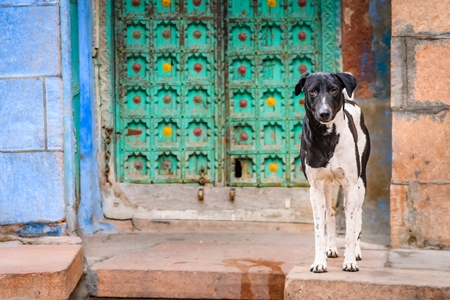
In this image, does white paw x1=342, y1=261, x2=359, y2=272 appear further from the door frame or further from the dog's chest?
the door frame

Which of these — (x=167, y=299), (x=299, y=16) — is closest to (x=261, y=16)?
(x=299, y=16)

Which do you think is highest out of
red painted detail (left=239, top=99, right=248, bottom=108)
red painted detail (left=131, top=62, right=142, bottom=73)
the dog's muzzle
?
red painted detail (left=131, top=62, right=142, bottom=73)

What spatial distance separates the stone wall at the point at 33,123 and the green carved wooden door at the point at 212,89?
1.04 meters

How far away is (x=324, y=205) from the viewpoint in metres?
5.16

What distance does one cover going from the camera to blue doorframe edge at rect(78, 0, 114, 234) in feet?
22.6

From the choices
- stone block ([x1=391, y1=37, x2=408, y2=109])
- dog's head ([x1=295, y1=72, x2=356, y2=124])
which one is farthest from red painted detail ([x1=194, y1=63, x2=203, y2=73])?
dog's head ([x1=295, y1=72, x2=356, y2=124])

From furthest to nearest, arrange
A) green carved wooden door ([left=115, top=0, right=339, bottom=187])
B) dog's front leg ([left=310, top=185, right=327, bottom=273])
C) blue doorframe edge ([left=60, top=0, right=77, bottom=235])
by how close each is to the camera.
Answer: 1. green carved wooden door ([left=115, top=0, right=339, bottom=187])
2. blue doorframe edge ([left=60, top=0, right=77, bottom=235])
3. dog's front leg ([left=310, top=185, right=327, bottom=273])

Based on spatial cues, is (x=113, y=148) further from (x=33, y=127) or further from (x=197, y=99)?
(x=33, y=127)

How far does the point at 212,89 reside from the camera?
23.7 ft

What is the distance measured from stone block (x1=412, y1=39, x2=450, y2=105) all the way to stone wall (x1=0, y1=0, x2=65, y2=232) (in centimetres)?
273

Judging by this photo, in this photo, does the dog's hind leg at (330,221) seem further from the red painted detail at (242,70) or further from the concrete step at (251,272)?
the red painted detail at (242,70)

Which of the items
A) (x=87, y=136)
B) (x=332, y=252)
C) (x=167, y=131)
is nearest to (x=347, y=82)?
(x=332, y=252)

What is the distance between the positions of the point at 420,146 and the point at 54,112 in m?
2.80

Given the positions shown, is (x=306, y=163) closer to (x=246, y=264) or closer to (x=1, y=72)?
(x=246, y=264)
